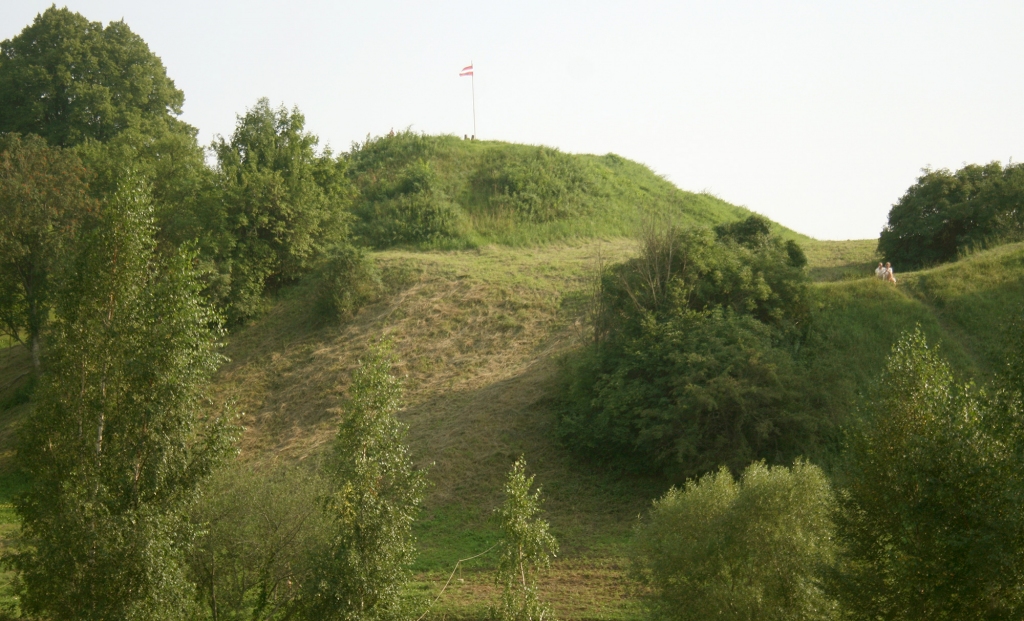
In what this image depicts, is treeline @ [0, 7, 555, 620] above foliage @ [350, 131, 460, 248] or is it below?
below

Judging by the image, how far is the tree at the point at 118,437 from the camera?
1098cm

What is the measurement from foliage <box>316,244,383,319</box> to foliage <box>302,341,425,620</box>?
14.3 m

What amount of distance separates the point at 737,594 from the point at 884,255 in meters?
20.7

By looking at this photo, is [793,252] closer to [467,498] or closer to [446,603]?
[467,498]

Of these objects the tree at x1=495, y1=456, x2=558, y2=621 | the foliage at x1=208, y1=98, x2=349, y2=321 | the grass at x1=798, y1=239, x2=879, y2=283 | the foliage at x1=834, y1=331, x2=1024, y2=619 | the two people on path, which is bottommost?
the tree at x1=495, y1=456, x2=558, y2=621

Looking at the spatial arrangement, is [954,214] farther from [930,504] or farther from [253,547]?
[253,547]

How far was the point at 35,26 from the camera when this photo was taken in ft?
131

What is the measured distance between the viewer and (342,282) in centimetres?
2588

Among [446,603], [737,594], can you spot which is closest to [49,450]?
[446,603]

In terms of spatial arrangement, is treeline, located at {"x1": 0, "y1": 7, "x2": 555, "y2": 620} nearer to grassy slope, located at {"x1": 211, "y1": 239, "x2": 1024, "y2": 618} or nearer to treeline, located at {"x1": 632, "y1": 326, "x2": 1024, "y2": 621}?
treeline, located at {"x1": 632, "y1": 326, "x2": 1024, "y2": 621}

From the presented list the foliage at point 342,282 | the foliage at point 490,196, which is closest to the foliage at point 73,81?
the foliage at point 490,196

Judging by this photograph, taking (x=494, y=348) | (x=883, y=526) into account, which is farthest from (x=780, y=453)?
(x=494, y=348)

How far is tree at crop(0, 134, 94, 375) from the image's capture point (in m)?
24.6

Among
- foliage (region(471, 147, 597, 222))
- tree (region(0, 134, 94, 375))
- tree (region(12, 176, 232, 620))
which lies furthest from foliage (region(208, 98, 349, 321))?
tree (region(12, 176, 232, 620))
